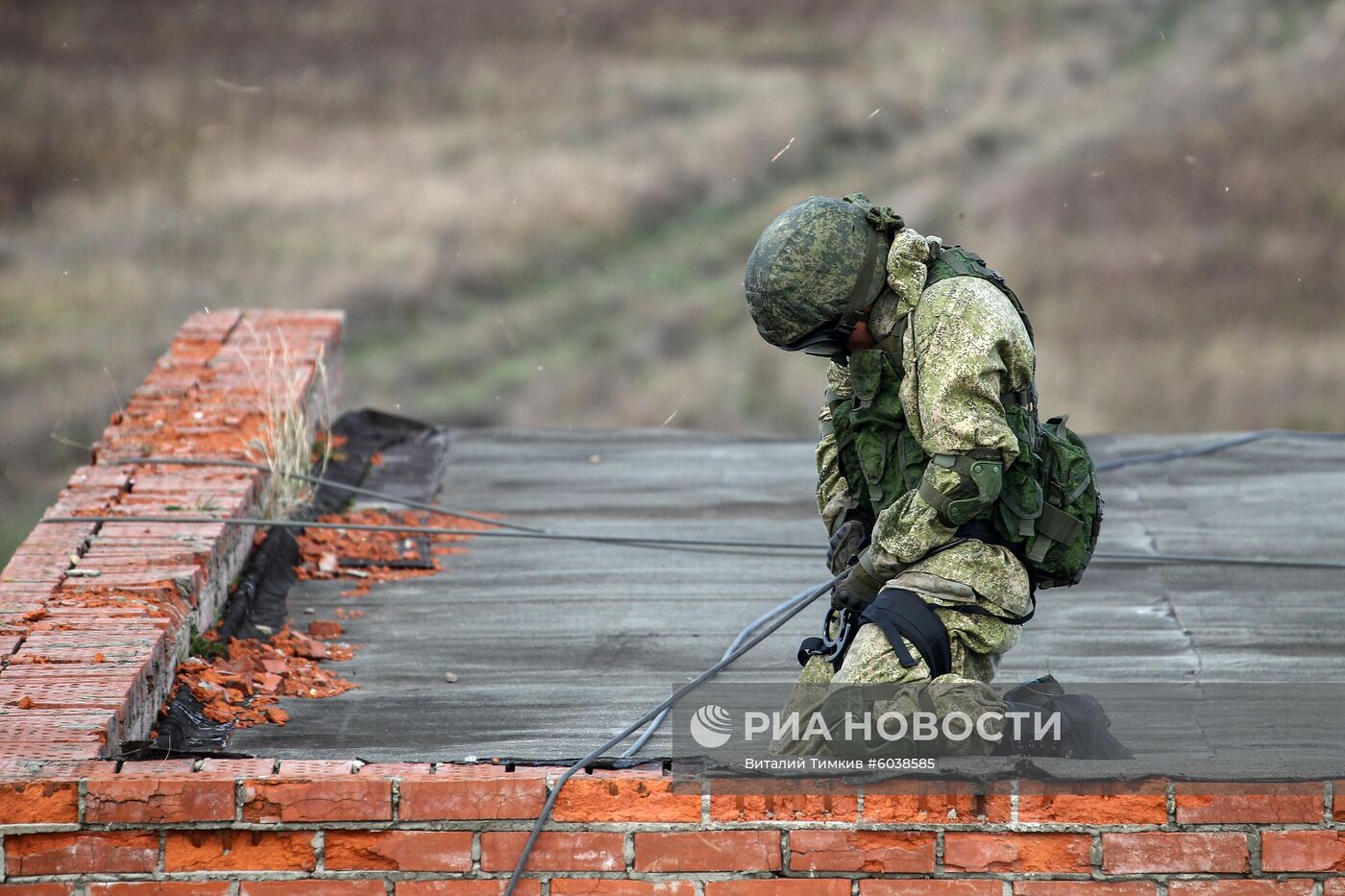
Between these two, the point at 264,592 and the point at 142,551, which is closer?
the point at 142,551

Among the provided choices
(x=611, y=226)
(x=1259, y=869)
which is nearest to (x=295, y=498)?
(x=1259, y=869)

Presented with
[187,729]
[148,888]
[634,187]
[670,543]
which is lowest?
[148,888]

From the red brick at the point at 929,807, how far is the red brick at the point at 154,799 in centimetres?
133

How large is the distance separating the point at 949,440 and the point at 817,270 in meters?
0.47

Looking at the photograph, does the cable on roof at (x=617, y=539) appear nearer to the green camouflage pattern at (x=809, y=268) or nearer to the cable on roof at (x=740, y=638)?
the cable on roof at (x=740, y=638)

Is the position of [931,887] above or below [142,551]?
below

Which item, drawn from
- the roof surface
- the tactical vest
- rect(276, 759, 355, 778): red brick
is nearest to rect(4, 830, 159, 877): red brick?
rect(276, 759, 355, 778): red brick

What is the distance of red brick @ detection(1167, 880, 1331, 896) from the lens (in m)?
3.24

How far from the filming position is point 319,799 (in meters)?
3.26

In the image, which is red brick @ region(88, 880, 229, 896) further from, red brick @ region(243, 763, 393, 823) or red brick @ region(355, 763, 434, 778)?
red brick @ region(355, 763, 434, 778)

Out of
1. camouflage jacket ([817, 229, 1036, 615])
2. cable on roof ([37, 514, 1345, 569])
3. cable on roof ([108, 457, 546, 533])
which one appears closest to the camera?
camouflage jacket ([817, 229, 1036, 615])

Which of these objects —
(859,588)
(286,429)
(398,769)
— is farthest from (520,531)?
(398,769)

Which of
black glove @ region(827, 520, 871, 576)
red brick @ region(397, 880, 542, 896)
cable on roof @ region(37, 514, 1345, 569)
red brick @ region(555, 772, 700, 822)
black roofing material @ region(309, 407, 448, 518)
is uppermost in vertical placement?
black roofing material @ region(309, 407, 448, 518)

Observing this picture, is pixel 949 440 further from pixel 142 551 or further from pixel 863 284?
pixel 142 551
